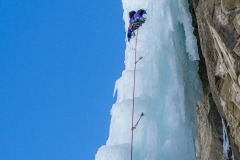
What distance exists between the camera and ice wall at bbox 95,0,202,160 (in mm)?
6879

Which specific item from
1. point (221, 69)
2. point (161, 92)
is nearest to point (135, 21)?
point (161, 92)

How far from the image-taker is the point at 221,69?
502cm

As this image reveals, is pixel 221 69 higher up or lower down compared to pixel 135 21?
lower down

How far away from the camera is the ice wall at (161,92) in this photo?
22.6ft

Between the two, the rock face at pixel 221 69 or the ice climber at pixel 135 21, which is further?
the ice climber at pixel 135 21

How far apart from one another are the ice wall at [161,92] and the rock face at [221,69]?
0.97m

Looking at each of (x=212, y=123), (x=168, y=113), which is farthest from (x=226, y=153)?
(x=168, y=113)

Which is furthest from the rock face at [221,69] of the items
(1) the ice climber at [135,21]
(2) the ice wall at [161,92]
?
(1) the ice climber at [135,21]

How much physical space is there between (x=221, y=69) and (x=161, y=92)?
3.01m

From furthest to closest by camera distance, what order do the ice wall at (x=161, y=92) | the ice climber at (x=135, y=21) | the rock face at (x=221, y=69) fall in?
the ice climber at (x=135, y=21) < the ice wall at (x=161, y=92) < the rock face at (x=221, y=69)

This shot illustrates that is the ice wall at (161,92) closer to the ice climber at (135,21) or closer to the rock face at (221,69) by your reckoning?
the ice climber at (135,21)

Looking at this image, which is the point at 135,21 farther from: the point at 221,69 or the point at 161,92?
the point at 221,69

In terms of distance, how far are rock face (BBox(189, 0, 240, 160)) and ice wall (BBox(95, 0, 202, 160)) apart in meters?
0.97

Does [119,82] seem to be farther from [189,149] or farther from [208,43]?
[208,43]
